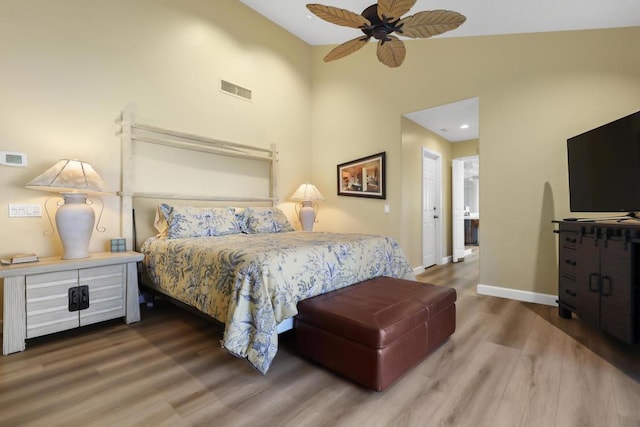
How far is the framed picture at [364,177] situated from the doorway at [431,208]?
0.99 meters

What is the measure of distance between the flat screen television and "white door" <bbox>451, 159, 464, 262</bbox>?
116 inches

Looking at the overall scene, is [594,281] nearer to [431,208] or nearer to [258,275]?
[258,275]

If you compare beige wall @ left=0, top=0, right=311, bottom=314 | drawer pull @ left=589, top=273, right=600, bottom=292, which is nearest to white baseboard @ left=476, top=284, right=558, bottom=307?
drawer pull @ left=589, top=273, right=600, bottom=292

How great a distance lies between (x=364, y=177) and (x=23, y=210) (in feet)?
12.7

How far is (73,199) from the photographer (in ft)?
8.28

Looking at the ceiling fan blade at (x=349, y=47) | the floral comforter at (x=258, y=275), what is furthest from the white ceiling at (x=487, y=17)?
the floral comforter at (x=258, y=275)

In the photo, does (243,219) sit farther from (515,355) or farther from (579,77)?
(579,77)

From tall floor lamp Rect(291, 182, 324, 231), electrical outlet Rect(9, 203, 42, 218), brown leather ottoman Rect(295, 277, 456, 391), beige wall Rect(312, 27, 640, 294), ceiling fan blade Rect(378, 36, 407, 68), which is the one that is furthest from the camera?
tall floor lamp Rect(291, 182, 324, 231)

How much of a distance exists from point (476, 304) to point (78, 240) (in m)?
3.88

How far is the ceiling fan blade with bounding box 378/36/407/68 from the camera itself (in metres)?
2.37

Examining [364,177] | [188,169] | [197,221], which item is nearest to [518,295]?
[364,177]

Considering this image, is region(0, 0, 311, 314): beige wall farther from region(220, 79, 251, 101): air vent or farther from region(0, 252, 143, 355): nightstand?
region(0, 252, 143, 355): nightstand

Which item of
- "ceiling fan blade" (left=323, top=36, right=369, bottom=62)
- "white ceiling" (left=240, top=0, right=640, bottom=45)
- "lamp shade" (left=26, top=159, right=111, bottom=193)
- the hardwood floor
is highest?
"white ceiling" (left=240, top=0, right=640, bottom=45)

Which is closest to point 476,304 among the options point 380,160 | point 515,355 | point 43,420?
point 515,355
